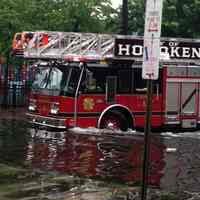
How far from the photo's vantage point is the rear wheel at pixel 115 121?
20328 mm

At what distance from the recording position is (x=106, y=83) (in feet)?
66.2

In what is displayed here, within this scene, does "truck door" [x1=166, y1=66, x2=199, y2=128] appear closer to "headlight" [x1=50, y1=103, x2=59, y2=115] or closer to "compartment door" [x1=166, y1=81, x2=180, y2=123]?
"compartment door" [x1=166, y1=81, x2=180, y2=123]

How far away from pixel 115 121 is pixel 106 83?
1260 millimetres

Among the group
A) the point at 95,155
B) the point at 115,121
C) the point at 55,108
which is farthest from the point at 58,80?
the point at 95,155

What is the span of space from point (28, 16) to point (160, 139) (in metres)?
13.1

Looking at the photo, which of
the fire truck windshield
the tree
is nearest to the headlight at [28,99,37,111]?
the fire truck windshield

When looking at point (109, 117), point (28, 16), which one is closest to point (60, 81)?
point (109, 117)

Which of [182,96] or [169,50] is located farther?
[182,96]

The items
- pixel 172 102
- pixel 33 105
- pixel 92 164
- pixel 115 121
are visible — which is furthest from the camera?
pixel 33 105

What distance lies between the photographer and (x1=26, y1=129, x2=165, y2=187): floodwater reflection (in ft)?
41.4

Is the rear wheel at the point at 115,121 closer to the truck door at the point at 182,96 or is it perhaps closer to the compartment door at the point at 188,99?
the truck door at the point at 182,96

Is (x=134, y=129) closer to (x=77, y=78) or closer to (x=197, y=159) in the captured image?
(x=77, y=78)

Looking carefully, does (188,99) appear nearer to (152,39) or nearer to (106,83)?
(106,83)

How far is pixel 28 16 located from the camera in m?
30.0
